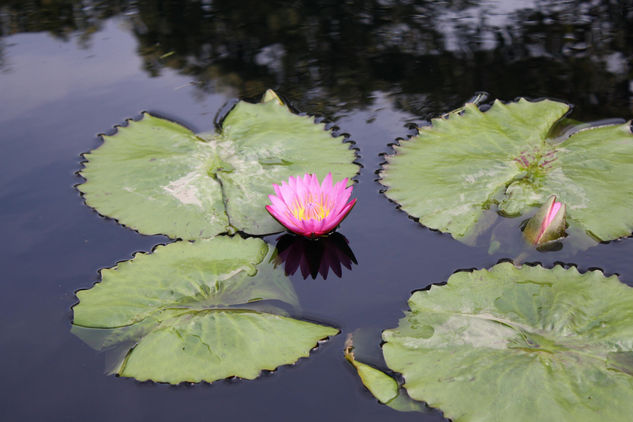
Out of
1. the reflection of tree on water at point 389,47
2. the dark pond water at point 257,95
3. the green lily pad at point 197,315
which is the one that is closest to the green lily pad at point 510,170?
the dark pond water at point 257,95

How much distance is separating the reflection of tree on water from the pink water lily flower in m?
0.89

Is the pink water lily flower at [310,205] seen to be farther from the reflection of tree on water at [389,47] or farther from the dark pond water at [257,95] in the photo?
the reflection of tree on water at [389,47]

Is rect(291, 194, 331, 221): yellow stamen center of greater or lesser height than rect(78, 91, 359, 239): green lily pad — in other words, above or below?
above

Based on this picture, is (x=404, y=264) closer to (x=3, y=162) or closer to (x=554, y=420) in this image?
(x=554, y=420)

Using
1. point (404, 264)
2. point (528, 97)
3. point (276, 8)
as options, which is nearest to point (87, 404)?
point (404, 264)

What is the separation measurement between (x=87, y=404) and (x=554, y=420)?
1254 millimetres

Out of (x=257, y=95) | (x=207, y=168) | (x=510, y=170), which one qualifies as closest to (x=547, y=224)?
(x=510, y=170)

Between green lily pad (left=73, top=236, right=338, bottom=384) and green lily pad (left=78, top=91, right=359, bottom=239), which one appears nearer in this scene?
green lily pad (left=73, top=236, right=338, bottom=384)

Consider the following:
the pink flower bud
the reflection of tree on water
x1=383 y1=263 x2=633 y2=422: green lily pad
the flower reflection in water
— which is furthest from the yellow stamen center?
the reflection of tree on water

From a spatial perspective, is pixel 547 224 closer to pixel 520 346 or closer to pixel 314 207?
pixel 520 346

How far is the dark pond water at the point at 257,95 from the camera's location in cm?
162

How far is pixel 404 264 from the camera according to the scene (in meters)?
1.98

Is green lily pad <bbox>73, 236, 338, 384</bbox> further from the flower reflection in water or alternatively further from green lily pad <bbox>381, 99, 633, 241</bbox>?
green lily pad <bbox>381, 99, 633, 241</bbox>

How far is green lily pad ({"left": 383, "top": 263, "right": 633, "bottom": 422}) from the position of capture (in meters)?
1.44
